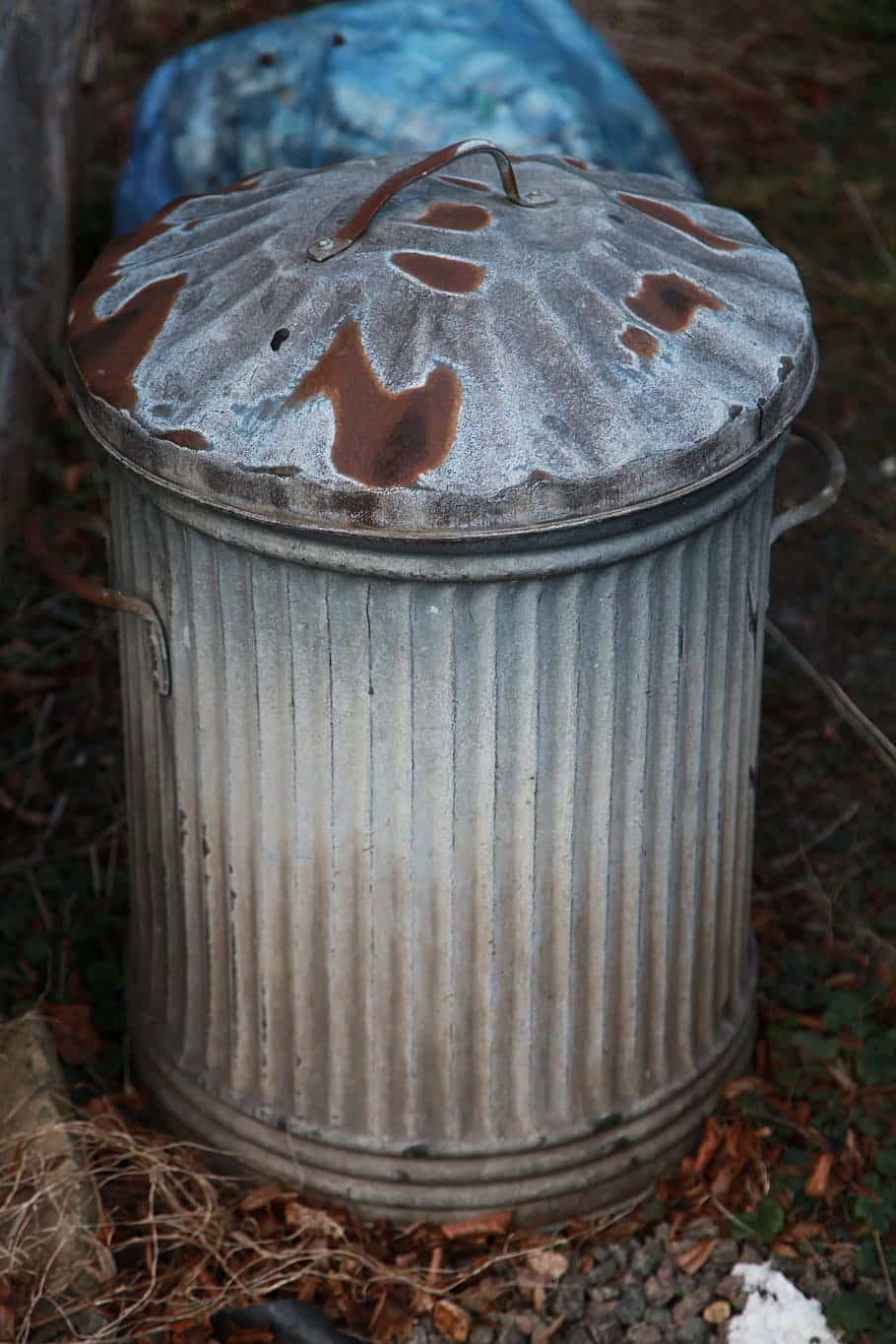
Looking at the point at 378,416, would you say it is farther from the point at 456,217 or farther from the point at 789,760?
the point at 789,760

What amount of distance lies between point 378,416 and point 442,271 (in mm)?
279

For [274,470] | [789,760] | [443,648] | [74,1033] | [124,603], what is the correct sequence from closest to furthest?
1. [274,470]
2. [443,648]
3. [124,603]
4. [74,1033]
5. [789,760]

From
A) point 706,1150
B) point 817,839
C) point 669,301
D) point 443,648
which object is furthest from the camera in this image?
point 817,839

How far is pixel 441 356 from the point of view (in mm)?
2160

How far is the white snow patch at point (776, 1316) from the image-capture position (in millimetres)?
2600

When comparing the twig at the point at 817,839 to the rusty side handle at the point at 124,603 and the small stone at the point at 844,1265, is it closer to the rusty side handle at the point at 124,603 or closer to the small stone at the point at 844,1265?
the small stone at the point at 844,1265

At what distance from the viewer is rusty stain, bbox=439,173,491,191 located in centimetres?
253

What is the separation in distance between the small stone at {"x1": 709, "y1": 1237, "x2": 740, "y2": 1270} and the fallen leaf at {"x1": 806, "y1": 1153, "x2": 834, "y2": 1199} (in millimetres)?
178

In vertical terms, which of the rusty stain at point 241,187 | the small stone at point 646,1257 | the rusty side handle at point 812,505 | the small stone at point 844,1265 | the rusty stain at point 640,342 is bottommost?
the small stone at point 646,1257

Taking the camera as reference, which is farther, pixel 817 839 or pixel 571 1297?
pixel 817 839

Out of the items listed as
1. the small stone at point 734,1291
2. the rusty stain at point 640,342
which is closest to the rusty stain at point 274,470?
the rusty stain at point 640,342

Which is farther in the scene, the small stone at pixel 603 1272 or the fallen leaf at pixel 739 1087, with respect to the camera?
the fallen leaf at pixel 739 1087

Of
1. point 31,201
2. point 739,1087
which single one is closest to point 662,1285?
point 739,1087

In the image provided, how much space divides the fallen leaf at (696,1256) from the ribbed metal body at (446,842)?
0.46ft
